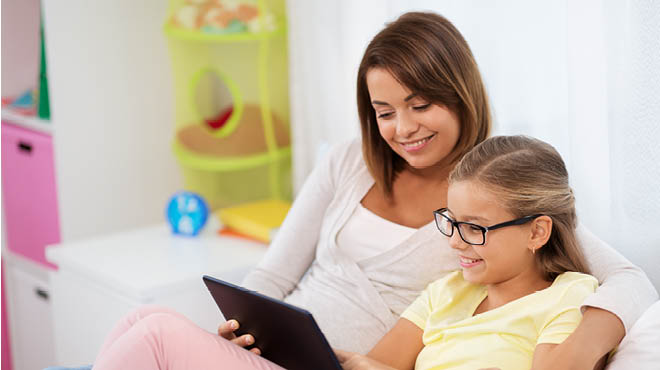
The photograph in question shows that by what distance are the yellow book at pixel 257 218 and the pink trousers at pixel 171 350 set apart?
779 mm

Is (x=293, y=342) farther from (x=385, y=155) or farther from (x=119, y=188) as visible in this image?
(x=119, y=188)

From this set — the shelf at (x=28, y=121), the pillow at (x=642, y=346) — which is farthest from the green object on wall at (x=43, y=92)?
the pillow at (x=642, y=346)

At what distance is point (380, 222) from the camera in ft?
5.34

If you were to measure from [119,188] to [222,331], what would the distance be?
1.16 m

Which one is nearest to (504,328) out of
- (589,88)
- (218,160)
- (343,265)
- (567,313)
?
(567,313)

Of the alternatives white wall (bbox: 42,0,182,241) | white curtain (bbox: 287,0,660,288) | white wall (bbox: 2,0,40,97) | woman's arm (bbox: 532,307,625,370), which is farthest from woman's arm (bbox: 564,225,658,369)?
white wall (bbox: 2,0,40,97)

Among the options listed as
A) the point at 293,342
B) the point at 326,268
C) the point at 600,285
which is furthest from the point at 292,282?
the point at 600,285

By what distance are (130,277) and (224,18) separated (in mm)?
799

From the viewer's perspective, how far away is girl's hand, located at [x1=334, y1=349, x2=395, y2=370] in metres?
1.35

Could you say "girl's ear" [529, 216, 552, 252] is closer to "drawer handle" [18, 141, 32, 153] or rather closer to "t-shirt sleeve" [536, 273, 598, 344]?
"t-shirt sleeve" [536, 273, 598, 344]

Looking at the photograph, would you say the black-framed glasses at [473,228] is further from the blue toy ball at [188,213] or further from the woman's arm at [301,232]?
the blue toy ball at [188,213]

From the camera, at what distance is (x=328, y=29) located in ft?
7.54

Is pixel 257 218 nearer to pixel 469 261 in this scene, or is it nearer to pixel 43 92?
pixel 43 92

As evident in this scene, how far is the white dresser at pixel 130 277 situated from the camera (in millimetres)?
1935
